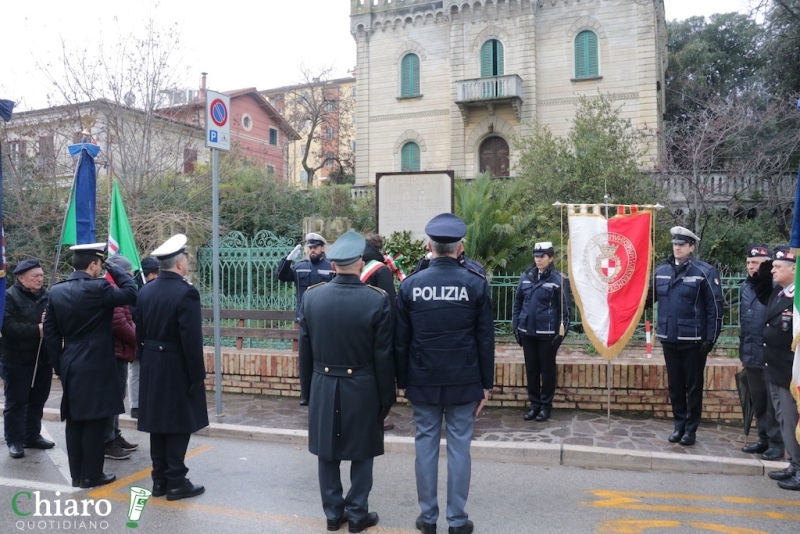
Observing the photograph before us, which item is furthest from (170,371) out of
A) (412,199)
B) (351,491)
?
(412,199)

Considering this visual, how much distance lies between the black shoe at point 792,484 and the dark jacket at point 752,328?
1.02m

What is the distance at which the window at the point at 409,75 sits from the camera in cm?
3119

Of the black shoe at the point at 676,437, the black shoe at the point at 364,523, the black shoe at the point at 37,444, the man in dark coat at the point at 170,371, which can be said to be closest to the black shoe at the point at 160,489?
the man in dark coat at the point at 170,371

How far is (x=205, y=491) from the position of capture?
5199 mm

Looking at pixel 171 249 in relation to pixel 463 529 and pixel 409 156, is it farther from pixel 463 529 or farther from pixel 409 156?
pixel 409 156

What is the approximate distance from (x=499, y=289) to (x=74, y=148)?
19.2 feet

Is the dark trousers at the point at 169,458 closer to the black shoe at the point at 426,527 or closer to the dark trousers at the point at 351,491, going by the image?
the dark trousers at the point at 351,491

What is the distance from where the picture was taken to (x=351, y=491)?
14.5 feet

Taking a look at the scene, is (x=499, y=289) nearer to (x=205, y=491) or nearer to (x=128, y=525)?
(x=205, y=491)

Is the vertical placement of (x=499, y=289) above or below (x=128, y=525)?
above

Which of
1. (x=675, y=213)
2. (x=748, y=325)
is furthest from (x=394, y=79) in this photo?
(x=748, y=325)

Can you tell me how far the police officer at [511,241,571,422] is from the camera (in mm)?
7191

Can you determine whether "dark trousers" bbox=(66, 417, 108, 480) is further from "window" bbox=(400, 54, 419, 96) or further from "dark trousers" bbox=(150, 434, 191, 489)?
"window" bbox=(400, 54, 419, 96)

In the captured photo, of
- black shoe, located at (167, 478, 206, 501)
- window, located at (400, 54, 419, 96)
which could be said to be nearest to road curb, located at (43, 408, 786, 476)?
black shoe, located at (167, 478, 206, 501)
